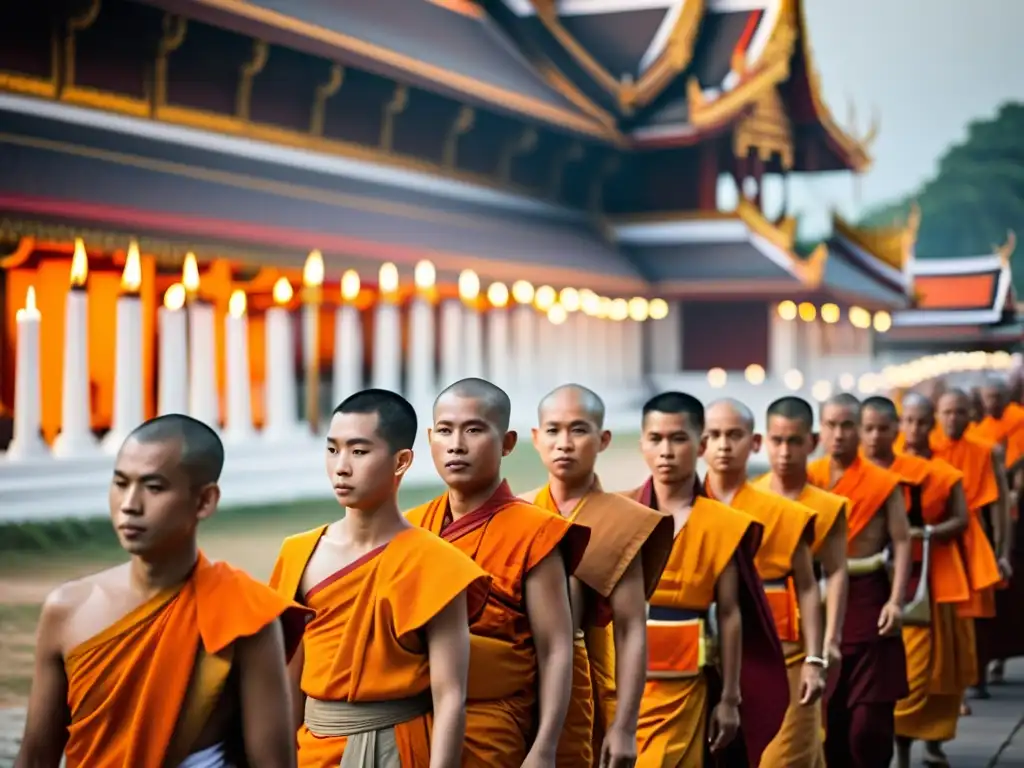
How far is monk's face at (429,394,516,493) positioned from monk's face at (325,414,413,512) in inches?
17.7

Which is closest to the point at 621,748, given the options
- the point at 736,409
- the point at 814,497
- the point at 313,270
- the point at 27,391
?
the point at 736,409

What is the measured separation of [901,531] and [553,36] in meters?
14.8

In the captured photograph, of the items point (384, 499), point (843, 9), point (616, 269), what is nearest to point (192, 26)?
point (616, 269)

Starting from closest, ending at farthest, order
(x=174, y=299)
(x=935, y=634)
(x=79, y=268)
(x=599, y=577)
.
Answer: (x=599, y=577) → (x=935, y=634) → (x=79, y=268) → (x=174, y=299)

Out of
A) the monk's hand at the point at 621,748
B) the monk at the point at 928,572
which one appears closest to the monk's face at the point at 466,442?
the monk's hand at the point at 621,748

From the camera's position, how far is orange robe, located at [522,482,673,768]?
4789 millimetres

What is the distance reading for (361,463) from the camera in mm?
3902

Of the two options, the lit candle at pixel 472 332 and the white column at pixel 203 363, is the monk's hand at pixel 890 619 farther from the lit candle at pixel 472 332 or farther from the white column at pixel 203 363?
the lit candle at pixel 472 332

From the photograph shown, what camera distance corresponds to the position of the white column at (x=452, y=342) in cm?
1542

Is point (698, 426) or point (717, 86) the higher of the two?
point (717, 86)

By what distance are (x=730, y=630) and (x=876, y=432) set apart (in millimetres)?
2547

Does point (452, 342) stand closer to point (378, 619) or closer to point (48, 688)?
point (378, 619)

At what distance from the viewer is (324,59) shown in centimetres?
1494

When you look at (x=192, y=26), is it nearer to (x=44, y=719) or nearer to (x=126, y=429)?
(x=126, y=429)
